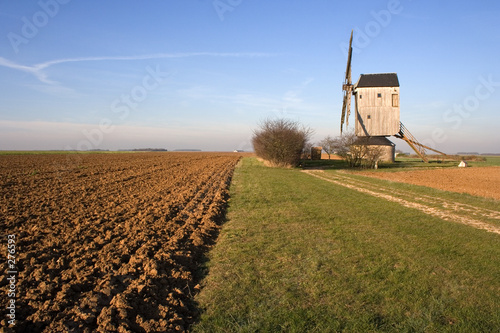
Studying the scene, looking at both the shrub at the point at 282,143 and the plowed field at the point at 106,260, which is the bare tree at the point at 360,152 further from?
the plowed field at the point at 106,260

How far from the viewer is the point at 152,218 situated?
31.7 feet

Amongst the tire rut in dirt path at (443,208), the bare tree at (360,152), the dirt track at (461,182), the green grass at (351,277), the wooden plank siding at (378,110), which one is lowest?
the green grass at (351,277)

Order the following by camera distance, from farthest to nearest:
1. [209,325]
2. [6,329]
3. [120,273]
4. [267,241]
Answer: [267,241]
[120,273]
[209,325]
[6,329]

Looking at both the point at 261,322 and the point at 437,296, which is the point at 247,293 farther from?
the point at 437,296

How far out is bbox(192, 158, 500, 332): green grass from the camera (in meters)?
4.22

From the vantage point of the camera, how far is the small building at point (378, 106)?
3859 cm

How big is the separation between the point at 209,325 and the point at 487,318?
3.61 m

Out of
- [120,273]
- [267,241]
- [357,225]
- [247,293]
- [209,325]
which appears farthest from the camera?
[357,225]

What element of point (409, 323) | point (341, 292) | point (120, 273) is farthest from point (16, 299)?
point (409, 323)

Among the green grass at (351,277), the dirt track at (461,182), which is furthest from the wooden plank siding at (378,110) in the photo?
the green grass at (351,277)

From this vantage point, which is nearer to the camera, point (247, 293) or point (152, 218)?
point (247, 293)

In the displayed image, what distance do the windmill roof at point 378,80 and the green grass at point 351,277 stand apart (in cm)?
3225

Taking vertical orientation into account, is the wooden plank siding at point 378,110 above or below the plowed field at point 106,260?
above

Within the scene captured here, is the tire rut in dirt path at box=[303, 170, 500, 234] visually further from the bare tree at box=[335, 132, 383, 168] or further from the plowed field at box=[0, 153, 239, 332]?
the bare tree at box=[335, 132, 383, 168]
